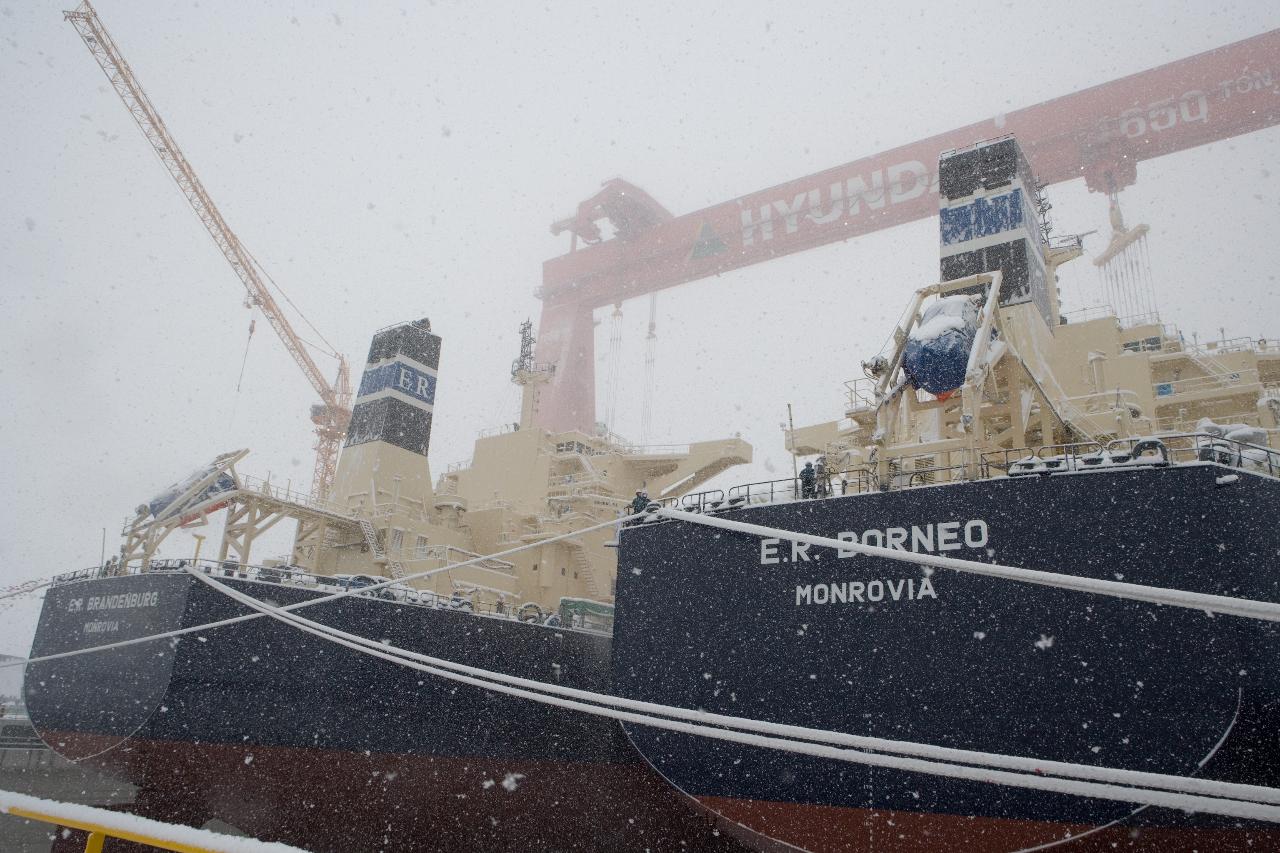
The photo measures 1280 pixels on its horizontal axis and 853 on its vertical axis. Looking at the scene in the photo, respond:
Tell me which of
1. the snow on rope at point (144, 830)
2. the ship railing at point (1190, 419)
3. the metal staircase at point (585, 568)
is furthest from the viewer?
the metal staircase at point (585, 568)

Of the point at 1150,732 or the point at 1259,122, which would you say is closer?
the point at 1150,732

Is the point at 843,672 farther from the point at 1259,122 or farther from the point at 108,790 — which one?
the point at 1259,122

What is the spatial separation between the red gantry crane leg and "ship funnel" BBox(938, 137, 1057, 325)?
1958cm

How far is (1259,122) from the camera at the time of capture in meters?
28.2

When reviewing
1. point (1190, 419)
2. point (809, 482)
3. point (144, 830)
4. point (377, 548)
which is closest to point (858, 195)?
point (1190, 419)

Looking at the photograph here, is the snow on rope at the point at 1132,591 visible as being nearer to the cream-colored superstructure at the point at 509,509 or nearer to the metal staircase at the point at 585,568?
the cream-colored superstructure at the point at 509,509

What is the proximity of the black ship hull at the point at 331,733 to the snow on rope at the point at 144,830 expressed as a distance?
8629 mm

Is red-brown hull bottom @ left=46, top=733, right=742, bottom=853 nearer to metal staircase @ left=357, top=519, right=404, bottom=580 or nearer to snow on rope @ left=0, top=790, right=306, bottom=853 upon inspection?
metal staircase @ left=357, top=519, right=404, bottom=580

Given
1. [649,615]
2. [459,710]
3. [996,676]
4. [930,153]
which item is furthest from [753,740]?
[930,153]

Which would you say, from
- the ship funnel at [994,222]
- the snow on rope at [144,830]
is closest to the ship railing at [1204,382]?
the ship funnel at [994,222]

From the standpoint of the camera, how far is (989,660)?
7.51 m

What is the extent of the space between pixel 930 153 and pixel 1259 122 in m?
10.5

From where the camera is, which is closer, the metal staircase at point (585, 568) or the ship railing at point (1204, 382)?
the ship railing at point (1204, 382)

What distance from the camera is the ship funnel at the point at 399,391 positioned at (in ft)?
63.2
